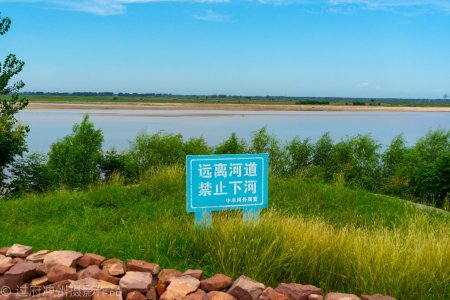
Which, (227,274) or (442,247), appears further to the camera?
(442,247)

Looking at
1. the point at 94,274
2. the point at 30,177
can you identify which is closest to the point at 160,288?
the point at 94,274

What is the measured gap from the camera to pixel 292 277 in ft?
15.2

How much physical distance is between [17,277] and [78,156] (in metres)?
7.52

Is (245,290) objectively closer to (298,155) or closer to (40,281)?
(40,281)

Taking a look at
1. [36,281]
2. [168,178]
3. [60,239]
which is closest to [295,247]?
[36,281]

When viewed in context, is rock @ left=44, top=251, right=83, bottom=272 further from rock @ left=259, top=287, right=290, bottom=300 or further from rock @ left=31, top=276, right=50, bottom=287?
rock @ left=259, top=287, right=290, bottom=300

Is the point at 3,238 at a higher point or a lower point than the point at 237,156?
lower

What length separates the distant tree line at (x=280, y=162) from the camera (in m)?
11.0

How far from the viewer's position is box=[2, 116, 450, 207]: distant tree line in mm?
10969

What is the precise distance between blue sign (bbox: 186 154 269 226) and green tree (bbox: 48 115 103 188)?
19.8ft

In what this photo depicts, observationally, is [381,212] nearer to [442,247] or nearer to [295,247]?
[442,247]

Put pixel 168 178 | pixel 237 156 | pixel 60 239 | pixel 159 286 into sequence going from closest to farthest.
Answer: pixel 159 286
pixel 60 239
pixel 237 156
pixel 168 178

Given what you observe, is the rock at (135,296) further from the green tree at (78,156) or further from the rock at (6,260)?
the green tree at (78,156)

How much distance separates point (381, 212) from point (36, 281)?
224 inches
